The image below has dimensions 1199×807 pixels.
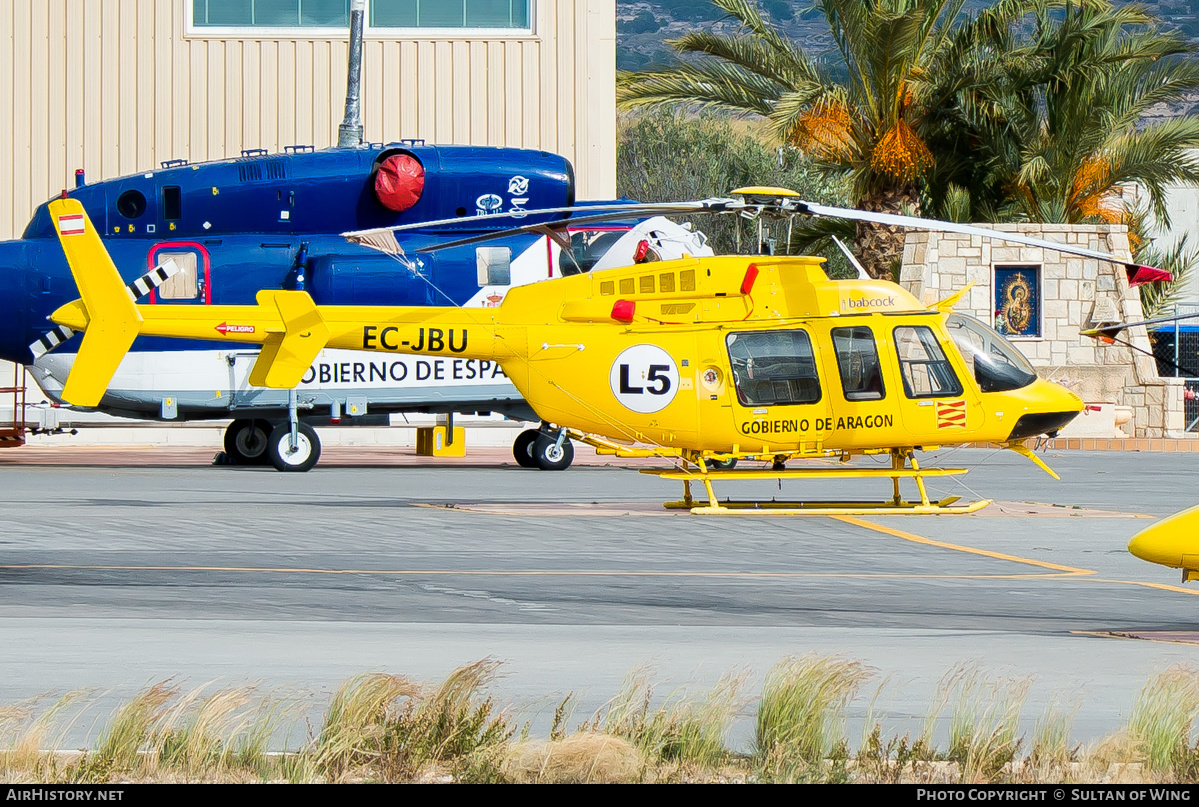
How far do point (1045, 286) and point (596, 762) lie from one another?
93.8 ft

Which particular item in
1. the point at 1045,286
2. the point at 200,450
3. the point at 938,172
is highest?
the point at 938,172

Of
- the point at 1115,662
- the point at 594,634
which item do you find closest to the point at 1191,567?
the point at 1115,662

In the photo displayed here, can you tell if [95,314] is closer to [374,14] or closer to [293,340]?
[293,340]

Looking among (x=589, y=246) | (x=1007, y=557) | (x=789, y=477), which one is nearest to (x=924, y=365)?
(x=789, y=477)

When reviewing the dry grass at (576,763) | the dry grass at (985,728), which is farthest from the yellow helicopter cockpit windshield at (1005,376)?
the dry grass at (576,763)

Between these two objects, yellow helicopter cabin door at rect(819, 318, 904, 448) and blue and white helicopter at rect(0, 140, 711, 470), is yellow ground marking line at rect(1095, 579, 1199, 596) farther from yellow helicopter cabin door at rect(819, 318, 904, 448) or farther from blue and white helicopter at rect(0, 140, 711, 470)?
blue and white helicopter at rect(0, 140, 711, 470)

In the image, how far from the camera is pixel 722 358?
1510cm

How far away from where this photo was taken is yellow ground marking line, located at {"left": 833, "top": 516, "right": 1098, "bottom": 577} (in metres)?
11.5

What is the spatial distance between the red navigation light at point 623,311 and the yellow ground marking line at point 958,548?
2.97 meters

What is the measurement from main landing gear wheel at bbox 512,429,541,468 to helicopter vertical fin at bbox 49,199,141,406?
8373 millimetres

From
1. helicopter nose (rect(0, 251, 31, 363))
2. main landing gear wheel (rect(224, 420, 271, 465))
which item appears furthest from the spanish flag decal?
helicopter nose (rect(0, 251, 31, 363))
